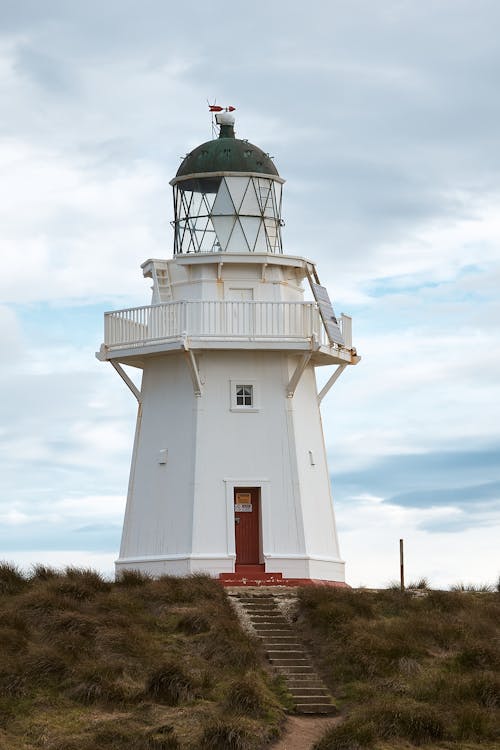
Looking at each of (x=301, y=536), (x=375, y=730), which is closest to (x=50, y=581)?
(x=301, y=536)

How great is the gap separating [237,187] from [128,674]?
13.7 meters

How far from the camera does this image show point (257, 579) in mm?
31922

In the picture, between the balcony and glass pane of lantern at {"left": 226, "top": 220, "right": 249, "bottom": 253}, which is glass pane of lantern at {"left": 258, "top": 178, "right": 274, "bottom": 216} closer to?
glass pane of lantern at {"left": 226, "top": 220, "right": 249, "bottom": 253}

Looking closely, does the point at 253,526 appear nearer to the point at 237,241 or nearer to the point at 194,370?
the point at 194,370

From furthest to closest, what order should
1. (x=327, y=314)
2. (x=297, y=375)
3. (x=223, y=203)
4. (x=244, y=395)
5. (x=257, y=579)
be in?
(x=223, y=203), (x=327, y=314), (x=244, y=395), (x=297, y=375), (x=257, y=579)

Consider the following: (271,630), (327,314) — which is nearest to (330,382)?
(327,314)

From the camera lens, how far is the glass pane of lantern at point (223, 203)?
34.3m

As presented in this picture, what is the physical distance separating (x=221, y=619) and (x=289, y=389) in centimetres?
773

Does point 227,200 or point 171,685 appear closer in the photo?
point 171,685

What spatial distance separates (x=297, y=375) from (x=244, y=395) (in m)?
1.27

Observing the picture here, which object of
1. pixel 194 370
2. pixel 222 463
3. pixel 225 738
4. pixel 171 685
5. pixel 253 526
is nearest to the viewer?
pixel 225 738

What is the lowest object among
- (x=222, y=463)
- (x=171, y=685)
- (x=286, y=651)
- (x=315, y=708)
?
(x=315, y=708)

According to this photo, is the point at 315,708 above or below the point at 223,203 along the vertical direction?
below

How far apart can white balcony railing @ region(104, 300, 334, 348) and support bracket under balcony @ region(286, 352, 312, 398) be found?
467 millimetres
